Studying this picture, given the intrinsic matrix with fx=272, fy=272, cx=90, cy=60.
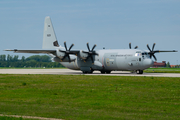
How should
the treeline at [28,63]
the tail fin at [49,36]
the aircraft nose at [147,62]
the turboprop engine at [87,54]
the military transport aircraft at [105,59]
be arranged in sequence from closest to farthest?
1. the aircraft nose at [147,62]
2. the military transport aircraft at [105,59]
3. the turboprop engine at [87,54]
4. the tail fin at [49,36]
5. the treeline at [28,63]

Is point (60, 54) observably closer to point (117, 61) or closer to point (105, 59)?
point (105, 59)

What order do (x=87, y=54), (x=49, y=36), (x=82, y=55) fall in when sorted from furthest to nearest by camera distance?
(x=49, y=36) → (x=87, y=54) → (x=82, y=55)

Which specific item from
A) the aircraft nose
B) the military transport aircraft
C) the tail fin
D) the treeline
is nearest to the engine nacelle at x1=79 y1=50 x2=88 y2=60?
the military transport aircraft

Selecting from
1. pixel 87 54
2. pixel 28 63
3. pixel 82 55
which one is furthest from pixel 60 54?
pixel 28 63

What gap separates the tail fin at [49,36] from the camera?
188 ft

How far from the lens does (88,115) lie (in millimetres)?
11938

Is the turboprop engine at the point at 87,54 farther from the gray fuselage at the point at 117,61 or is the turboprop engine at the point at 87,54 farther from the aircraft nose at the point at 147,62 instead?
the aircraft nose at the point at 147,62

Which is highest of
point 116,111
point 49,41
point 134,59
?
point 49,41

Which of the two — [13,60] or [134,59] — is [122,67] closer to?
[134,59]

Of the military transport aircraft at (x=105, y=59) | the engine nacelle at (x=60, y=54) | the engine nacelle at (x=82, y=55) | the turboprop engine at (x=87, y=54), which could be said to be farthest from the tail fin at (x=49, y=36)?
the turboprop engine at (x=87, y=54)

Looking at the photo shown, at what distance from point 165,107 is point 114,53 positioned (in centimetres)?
3374

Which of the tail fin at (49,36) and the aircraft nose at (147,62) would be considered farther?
the tail fin at (49,36)

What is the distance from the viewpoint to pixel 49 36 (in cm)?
5753

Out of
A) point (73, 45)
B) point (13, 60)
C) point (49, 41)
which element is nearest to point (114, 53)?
point (73, 45)
